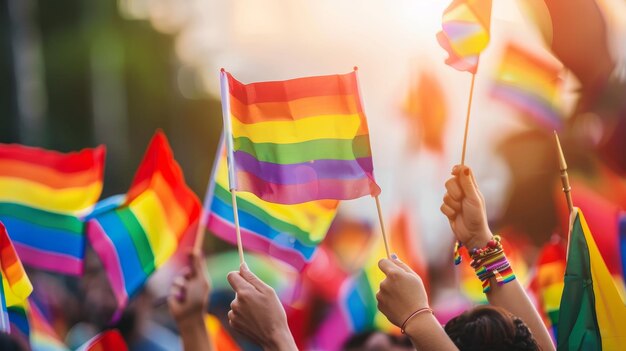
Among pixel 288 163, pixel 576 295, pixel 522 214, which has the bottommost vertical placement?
pixel 522 214

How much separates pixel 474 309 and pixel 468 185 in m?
0.54

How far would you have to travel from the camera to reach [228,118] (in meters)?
3.57

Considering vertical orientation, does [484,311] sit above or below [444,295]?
above

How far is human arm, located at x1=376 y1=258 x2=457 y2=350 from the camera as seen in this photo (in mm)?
2902

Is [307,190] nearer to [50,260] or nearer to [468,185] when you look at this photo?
[468,185]

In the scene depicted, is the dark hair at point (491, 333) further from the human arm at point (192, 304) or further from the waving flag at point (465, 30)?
the human arm at point (192, 304)

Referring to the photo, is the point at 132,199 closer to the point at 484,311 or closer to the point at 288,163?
the point at 288,163

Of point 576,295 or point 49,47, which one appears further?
point 49,47

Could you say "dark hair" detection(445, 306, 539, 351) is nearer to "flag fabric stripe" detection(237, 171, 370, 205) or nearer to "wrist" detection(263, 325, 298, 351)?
"wrist" detection(263, 325, 298, 351)

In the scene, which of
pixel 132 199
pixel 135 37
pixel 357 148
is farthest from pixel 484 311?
pixel 135 37

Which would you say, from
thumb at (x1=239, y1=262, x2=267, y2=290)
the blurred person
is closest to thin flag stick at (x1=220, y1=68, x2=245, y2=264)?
thumb at (x1=239, y1=262, x2=267, y2=290)

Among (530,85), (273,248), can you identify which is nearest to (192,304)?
(273,248)

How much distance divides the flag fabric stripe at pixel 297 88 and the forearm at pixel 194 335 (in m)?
0.81

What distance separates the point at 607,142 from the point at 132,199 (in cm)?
339
